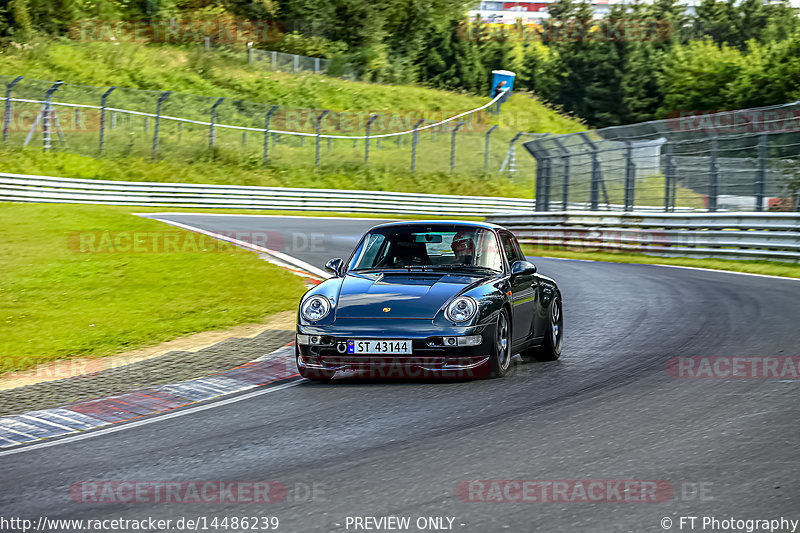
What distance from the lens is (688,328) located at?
1028 cm

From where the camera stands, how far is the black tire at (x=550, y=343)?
895cm

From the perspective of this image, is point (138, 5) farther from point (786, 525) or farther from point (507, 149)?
point (786, 525)

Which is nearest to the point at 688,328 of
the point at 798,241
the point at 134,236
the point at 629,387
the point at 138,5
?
the point at 629,387

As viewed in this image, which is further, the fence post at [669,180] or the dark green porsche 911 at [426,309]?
the fence post at [669,180]

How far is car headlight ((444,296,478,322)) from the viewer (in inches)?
298

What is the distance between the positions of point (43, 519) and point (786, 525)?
10.4 ft

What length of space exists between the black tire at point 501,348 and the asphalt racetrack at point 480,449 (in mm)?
114

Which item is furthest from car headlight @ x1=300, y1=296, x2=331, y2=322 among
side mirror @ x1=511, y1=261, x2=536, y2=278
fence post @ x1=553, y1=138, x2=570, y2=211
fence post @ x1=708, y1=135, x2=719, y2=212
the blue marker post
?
the blue marker post

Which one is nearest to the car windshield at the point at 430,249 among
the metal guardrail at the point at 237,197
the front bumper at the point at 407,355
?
the front bumper at the point at 407,355

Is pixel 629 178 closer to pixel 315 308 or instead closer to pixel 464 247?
pixel 464 247

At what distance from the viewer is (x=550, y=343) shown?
8969 millimetres

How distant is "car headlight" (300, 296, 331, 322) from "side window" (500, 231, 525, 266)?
1859 millimetres

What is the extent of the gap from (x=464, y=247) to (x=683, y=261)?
43.2 ft
